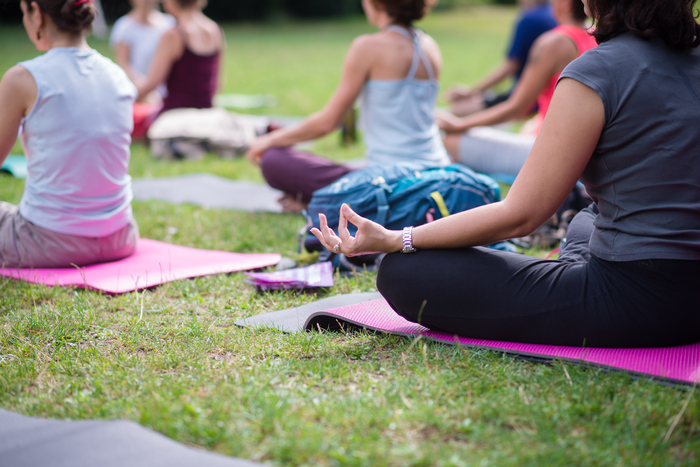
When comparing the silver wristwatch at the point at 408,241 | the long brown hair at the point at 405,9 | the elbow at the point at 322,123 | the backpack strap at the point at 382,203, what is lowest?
the backpack strap at the point at 382,203

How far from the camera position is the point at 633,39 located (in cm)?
201

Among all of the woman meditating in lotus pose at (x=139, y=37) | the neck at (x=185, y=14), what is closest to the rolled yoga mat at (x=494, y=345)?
the neck at (x=185, y=14)

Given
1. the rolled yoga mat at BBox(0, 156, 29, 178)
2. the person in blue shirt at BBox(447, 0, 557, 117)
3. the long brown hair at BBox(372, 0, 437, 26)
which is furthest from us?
the person in blue shirt at BBox(447, 0, 557, 117)

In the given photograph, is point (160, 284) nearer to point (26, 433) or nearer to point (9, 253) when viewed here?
point (9, 253)

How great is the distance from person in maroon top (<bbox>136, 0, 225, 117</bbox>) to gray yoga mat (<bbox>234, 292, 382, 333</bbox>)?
4393 mm

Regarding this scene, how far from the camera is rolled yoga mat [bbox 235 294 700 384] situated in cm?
204

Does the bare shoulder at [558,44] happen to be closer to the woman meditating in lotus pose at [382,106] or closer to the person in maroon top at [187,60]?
the woman meditating in lotus pose at [382,106]

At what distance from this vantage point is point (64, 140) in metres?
3.17

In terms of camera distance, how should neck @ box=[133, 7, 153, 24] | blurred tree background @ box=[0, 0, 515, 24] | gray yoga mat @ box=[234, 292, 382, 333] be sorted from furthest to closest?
blurred tree background @ box=[0, 0, 515, 24], neck @ box=[133, 7, 153, 24], gray yoga mat @ box=[234, 292, 382, 333]

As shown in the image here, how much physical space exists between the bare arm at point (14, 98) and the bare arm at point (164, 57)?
3.45 m

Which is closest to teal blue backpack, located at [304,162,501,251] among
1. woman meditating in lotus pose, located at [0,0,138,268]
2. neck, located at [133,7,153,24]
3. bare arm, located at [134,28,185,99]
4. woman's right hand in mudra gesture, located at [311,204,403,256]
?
woman's right hand in mudra gesture, located at [311,204,403,256]

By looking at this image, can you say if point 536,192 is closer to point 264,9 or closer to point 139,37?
point 139,37

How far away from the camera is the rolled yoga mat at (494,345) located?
6.71 ft

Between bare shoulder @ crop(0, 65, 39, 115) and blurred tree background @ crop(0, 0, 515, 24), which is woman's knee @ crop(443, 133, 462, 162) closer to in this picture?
bare shoulder @ crop(0, 65, 39, 115)
